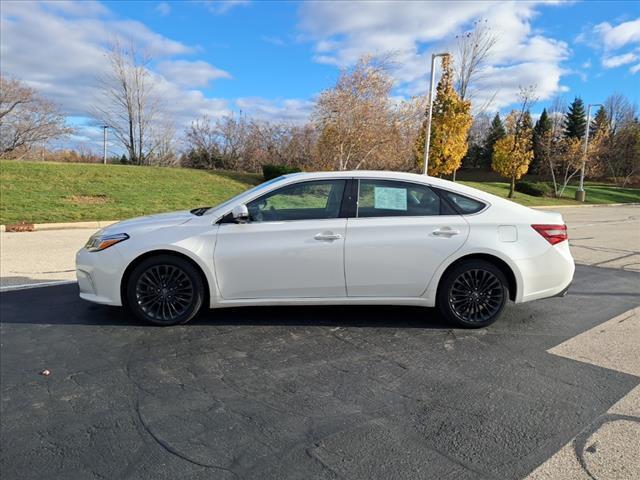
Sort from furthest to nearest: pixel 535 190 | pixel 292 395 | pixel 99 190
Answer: pixel 535 190 < pixel 99 190 < pixel 292 395

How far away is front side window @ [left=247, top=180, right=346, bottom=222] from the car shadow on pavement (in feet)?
3.46

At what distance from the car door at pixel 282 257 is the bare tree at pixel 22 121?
36.3 metres

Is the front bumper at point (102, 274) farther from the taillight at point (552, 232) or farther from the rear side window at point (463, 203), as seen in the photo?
the taillight at point (552, 232)

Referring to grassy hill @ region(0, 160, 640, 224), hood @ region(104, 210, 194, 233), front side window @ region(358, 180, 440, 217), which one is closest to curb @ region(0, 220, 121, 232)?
grassy hill @ region(0, 160, 640, 224)

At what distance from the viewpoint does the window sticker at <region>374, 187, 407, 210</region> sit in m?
4.54

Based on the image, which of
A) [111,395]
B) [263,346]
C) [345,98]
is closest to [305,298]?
[263,346]

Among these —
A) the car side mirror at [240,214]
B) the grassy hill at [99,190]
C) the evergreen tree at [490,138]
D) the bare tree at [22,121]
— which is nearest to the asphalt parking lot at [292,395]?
the car side mirror at [240,214]

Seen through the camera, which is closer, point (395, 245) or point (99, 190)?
point (395, 245)

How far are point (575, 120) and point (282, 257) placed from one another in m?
76.5

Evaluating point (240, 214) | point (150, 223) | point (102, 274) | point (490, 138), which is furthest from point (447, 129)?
point (490, 138)

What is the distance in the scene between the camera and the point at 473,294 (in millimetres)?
4504

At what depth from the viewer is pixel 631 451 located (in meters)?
2.56

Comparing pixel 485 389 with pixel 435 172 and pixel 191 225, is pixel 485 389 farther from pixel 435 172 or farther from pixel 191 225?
pixel 435 172

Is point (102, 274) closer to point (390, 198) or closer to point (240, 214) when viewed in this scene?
point (240, 214)
